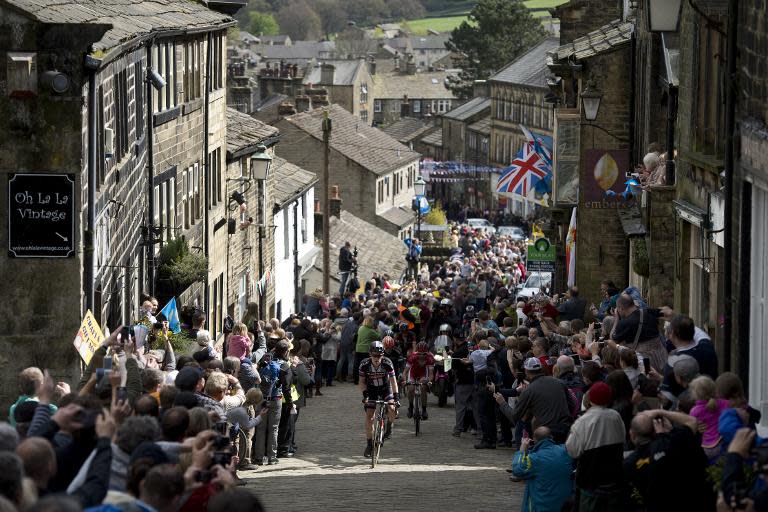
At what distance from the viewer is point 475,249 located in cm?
6381

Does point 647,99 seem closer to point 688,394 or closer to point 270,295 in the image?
point 688,394

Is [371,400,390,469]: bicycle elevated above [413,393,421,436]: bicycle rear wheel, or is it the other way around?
[371,400,390,469]: bicycle

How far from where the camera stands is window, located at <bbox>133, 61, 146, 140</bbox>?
23.5 m

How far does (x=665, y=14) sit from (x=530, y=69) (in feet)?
266

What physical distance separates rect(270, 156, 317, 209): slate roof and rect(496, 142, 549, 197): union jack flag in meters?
9.31

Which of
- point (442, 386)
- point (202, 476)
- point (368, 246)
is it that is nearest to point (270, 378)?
point (442, 386)

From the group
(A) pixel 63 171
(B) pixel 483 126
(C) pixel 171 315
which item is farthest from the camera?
(B) pixel 483 126

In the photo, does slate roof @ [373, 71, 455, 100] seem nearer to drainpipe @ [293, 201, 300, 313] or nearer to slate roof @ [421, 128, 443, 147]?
slate roof @ [421, 128, 443, 147]

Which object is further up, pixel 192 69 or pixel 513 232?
pixel 192 69

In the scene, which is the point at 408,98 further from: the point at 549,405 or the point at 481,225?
the point at 549,405

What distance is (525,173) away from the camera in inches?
1334

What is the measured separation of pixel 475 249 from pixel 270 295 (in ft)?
78.3

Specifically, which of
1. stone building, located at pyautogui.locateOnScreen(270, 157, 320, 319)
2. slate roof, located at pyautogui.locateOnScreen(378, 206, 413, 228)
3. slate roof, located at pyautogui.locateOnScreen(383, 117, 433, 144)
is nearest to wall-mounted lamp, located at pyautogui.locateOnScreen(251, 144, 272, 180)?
stone building, located at pyautogui.locateOnScreen(270, 157, 320, 319)

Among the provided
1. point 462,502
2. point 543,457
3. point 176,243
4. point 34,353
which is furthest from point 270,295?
point 543,457
